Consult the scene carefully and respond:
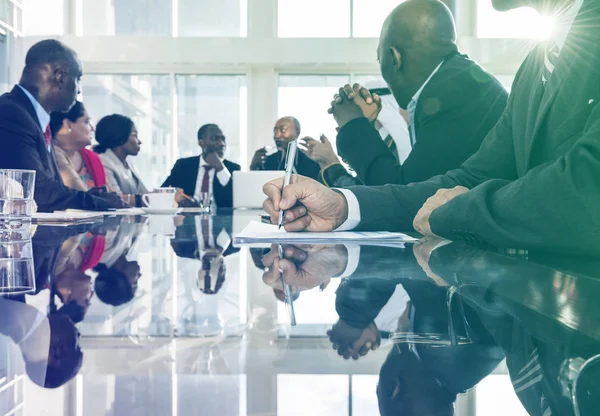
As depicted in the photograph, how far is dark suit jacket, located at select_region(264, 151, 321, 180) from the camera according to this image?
4.16 meters

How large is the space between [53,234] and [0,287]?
0.57 m

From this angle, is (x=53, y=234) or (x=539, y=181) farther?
(x=53, y=234)

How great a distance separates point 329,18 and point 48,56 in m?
5.78

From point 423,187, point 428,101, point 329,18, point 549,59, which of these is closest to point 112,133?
point 428,101

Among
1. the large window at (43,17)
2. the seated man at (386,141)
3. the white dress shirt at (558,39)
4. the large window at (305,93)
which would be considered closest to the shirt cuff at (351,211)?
the white dress shirt at (558,39)

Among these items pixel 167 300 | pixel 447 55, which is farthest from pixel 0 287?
pixel 447 55

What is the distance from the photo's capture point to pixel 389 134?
2.20 metres

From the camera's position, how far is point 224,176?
443 cm

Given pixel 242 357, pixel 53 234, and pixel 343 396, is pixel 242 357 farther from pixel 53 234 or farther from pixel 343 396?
pixel 53 234

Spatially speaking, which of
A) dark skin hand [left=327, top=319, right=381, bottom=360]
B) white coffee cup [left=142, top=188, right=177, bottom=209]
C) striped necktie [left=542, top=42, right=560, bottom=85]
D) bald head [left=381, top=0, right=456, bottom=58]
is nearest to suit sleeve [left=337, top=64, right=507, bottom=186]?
bald head [left=381, top=0, right=456, bottom=58]

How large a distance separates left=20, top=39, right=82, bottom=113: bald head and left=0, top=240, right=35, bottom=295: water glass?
1.54 m

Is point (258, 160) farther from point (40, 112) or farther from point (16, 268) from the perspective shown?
point (16, 268)

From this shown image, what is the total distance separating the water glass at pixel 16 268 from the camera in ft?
1.41

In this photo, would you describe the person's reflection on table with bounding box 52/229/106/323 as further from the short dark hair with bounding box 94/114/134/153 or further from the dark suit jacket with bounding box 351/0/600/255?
the short dark hair with bounding box 94/114/134/153
